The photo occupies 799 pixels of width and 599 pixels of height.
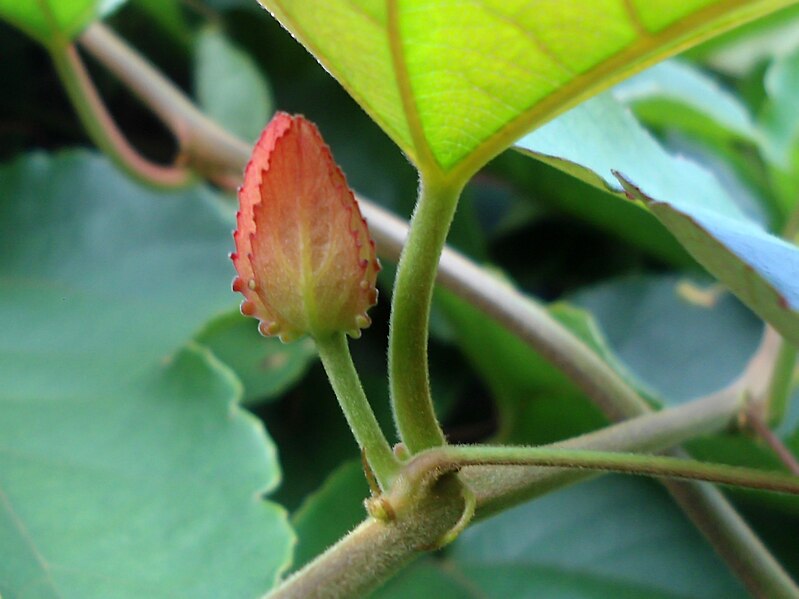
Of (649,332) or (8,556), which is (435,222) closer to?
(8,556)

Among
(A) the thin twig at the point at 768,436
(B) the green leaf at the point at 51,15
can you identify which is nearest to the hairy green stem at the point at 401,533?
(A) the thin twig at the point at 768,436

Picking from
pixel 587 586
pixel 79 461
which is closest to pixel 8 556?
pixel 79 461

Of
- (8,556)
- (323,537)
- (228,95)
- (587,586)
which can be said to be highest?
(228,95)

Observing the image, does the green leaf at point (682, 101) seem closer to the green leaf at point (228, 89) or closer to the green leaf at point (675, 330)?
the green leaf at point (675, 330)

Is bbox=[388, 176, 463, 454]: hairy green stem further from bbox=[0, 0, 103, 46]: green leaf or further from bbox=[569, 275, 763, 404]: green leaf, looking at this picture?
bbox=[569, 275, 763, 404]: green leaf

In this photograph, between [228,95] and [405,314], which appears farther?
[228,95]

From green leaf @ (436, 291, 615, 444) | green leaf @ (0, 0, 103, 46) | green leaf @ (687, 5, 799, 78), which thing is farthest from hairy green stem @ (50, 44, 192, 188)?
green leaf @ (687, 5, 799, 78)

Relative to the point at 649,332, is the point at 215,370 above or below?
above
